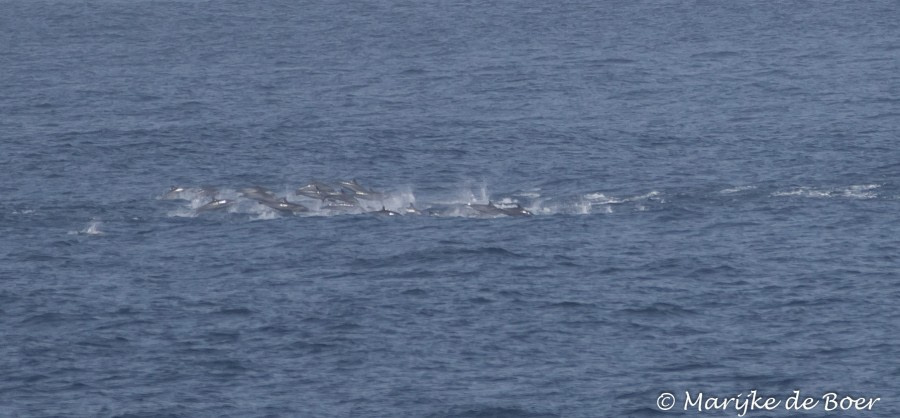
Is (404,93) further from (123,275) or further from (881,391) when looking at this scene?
(881,391)

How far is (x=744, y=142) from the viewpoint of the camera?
11206 cm

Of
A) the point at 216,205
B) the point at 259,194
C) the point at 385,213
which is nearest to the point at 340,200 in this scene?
the point at 385,213

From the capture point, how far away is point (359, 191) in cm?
9794

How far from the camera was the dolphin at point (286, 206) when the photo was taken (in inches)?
3750

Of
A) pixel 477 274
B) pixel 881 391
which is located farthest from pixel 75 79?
pixel 881 391

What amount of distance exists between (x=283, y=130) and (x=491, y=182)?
20724mm

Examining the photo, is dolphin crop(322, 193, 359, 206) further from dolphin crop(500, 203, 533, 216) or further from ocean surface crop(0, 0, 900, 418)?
dolphin crop(500, 203, 533, 216)

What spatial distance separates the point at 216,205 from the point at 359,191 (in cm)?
812

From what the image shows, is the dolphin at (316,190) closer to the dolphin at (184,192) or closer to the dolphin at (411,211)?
the dolphin at (411,211)

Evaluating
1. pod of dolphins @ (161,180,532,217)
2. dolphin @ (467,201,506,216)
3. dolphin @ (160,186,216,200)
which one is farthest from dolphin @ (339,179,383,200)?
dolphin @ (160,186,216,200)

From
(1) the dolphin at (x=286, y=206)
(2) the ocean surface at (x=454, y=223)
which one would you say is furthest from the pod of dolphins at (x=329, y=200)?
(2) the ocean surface at (x=454, y=223)

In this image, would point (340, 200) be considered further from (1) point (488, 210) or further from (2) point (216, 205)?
(1) point (488, 210)

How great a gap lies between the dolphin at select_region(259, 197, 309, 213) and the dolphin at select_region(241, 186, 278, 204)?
10.8 inches

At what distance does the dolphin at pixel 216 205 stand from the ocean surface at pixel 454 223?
38cm
